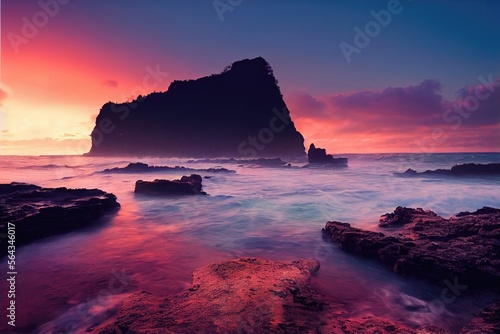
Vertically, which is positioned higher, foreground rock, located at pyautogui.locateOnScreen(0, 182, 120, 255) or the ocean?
foreground rock, located at pyautogui.locateOnScreen(0, 182, 120, 255)

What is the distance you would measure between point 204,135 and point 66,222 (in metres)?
80.0

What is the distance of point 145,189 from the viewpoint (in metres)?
16.0

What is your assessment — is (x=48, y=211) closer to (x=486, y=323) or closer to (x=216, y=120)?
(x=486, y=323)

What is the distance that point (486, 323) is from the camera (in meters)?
3.73

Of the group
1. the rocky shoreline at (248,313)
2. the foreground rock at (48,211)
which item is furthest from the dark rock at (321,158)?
the rocky shoreline at (248,313)

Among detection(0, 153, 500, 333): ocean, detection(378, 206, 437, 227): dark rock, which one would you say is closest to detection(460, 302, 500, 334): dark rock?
detection(0, 153, 500, 333): ocean

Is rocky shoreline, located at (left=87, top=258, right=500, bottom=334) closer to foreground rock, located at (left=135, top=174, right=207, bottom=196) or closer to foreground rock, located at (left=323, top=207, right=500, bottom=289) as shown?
foreground rock, located at (left=323, top=207, right=500, bottom=289)

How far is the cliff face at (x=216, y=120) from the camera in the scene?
280ft

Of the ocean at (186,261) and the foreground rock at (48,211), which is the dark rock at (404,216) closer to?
the ocean at (186,261)
